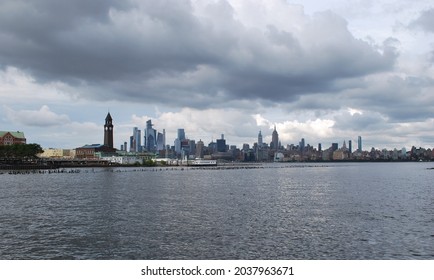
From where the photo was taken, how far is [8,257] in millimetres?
37500

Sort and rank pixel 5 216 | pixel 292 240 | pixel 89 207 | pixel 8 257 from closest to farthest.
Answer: pixel 8 257
pixel 292 240
pixel 5 216
pixel 89 207

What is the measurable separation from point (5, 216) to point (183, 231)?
29703 millimetres

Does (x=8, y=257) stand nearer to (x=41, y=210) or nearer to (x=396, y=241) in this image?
(x=41, y=210)

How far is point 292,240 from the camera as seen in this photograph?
145 ft

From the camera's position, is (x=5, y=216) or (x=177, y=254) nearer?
(x=177, y=254)

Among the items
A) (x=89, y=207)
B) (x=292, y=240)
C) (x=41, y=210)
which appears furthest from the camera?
(x=89, y=207)

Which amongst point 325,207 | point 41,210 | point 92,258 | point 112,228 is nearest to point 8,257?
point 92,258

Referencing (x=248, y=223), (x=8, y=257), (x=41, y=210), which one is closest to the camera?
(x=8, y=257)

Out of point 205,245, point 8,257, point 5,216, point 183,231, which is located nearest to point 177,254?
point 205,245

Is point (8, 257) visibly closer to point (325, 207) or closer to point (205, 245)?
point (205, 245)

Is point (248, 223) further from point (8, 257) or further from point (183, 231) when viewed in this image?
point (8, 257)
